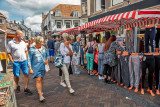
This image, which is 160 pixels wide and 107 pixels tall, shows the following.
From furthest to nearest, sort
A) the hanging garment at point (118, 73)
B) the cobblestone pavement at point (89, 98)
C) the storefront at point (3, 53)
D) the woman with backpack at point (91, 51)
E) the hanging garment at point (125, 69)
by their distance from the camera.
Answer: the storefront at point (3, 53) → the woman with backpack at point (91, 51) → the hanging garment at point (118, 73) → the hanging garment at point (125, 69) → the cobblestone pavement at point (89, 98)

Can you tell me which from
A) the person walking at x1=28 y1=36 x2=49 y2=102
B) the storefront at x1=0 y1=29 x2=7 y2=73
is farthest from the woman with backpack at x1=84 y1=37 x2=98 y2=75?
A: the storefront at x1=0 y1=29 x2=7 y2=73

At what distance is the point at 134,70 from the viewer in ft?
13.1

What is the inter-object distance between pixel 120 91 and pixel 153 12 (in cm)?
252

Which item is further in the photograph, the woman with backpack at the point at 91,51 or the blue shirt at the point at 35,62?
the woman with backpack at the point at 91,51

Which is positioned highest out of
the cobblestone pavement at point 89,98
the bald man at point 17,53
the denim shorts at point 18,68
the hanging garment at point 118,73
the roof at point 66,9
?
the roof at point 66,9

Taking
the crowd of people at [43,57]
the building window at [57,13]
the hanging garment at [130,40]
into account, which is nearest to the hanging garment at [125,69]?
the crowd of people at [43,57]

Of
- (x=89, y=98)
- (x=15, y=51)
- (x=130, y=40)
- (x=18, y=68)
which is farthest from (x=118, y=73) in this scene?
(x=15, y=51)

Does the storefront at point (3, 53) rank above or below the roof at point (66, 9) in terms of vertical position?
below

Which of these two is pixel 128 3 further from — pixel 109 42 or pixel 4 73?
pixel 4 73

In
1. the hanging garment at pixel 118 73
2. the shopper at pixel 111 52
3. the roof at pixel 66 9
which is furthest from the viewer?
the roof at pixel 66 9

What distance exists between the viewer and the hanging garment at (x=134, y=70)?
3915 millimetres

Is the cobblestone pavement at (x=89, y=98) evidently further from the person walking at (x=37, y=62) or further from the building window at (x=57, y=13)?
the building window at (x=57, y=13)

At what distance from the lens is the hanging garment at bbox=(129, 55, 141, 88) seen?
3915mm

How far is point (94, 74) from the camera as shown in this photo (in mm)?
6246
